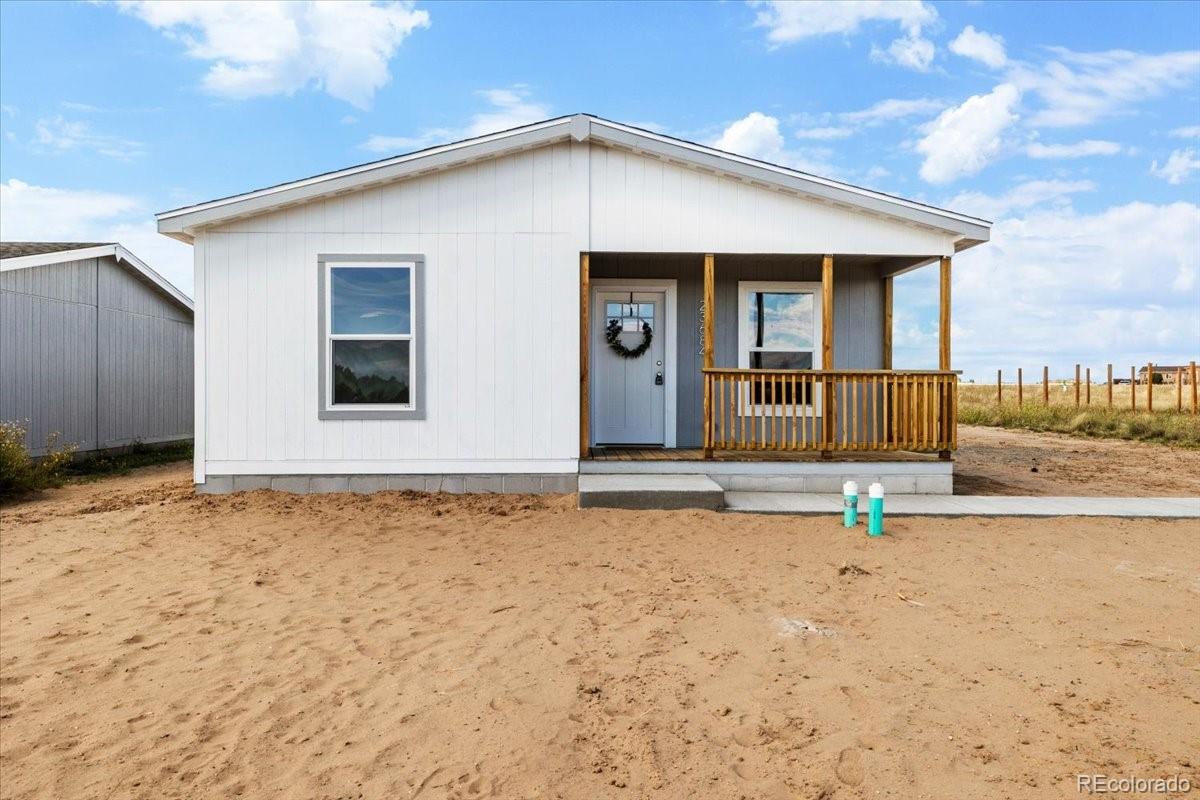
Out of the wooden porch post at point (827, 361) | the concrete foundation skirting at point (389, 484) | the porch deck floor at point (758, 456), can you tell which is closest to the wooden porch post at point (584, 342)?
the porch deck floor at point (758, 456)

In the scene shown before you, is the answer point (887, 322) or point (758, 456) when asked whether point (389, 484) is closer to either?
point (758, 456)

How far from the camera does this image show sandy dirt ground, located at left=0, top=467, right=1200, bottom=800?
3232 millimetres

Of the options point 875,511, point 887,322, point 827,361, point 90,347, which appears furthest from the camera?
point 90,347

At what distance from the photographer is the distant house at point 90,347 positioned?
498 inches

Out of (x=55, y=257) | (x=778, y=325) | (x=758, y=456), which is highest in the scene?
(x=55, y=257)

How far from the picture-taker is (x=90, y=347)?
14523 mm

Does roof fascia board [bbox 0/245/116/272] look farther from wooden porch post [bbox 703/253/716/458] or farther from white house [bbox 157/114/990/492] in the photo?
wooden porch post [bbox 703/253/716/458]

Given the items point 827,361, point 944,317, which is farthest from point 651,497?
point 944,317

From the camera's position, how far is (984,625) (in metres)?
4.91

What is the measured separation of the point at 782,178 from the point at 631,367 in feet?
10.2

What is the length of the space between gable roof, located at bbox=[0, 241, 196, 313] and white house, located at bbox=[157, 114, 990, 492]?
4279 mm

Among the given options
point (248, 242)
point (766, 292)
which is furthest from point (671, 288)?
point (248, 242)

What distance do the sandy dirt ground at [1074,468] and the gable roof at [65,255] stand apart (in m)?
12.1

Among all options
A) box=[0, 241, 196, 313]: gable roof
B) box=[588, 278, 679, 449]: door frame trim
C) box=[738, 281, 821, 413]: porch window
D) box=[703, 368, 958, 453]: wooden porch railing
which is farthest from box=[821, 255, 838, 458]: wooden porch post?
box=[0, 241, 196, 313]: gable roof
